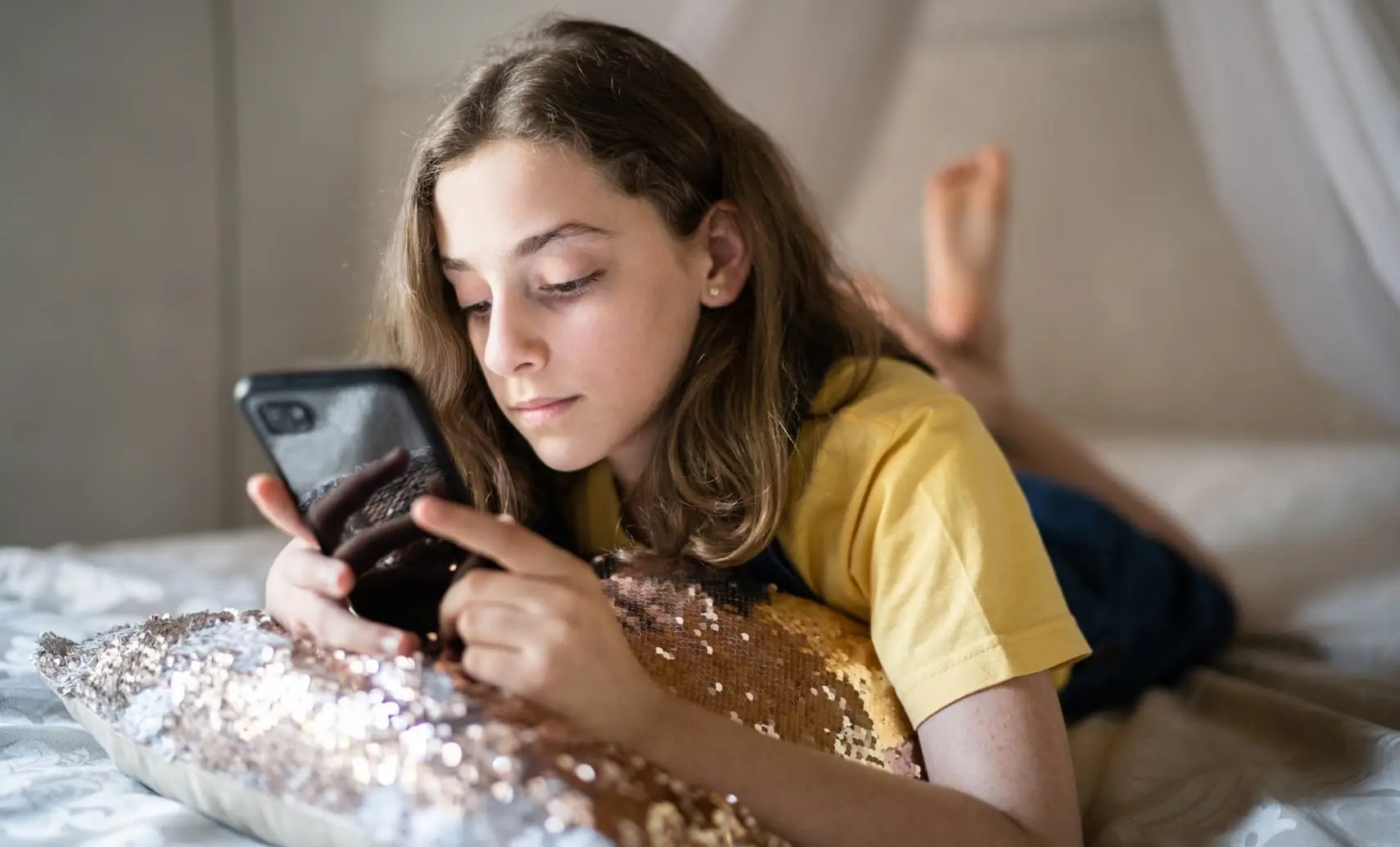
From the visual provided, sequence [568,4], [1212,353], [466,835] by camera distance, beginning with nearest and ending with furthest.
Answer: [466,835] < [568,4] < [1212,353]

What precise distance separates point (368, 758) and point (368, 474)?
0.50 feet

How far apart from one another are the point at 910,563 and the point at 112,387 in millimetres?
1494

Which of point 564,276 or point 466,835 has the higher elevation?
point 564,276

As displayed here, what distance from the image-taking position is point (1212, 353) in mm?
1984

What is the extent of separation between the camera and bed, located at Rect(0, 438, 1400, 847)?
27.5 inches

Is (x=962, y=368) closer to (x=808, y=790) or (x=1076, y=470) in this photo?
A: (x=1076, y=470)

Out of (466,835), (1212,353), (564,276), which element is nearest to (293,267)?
(564,276)

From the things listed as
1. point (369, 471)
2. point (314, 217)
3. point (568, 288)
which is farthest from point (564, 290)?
point (314, 217)

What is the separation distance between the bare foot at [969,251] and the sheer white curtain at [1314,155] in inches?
13.2

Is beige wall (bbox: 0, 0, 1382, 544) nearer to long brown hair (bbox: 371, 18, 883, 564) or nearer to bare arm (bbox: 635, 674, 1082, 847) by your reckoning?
long brown hair (bbox: 371, 18, 883, 564)

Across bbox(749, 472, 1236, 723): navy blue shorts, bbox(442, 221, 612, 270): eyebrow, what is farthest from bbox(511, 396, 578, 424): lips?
bbox(749, 472, 1236, 723): navy blue shorts

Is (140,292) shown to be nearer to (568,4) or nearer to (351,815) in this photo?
(568,4)

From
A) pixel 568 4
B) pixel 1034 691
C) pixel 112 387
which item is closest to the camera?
pixel 1034 691

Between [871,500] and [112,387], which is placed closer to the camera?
[871,500]
